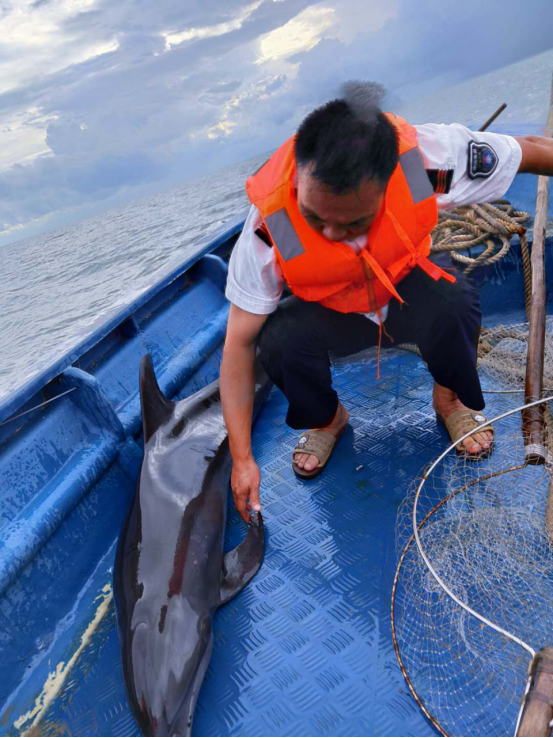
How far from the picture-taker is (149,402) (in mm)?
3105

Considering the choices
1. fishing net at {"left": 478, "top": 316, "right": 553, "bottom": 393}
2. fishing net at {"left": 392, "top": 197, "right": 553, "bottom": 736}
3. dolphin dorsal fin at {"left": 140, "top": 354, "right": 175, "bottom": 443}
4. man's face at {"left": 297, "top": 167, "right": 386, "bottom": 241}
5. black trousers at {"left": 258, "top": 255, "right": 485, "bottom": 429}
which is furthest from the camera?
fishing net at {"left": 478, "top": 316, "right": 553, "bottom": 393}

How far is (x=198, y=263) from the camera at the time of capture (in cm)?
471

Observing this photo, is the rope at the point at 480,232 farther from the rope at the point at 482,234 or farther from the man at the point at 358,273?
the man at the point at 358,273

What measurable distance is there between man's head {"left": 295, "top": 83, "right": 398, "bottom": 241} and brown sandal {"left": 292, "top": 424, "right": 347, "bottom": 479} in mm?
1349

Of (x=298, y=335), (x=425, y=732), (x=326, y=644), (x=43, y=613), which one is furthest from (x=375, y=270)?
(x=43, y=613)

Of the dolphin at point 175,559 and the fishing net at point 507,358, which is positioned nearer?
the dolphin at point 175,559

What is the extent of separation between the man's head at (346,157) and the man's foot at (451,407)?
1.30m

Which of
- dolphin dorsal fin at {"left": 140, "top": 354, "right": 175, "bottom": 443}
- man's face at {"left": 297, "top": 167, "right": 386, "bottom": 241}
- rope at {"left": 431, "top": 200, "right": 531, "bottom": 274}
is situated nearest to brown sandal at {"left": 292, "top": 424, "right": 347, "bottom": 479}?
dolphin dorsal fin at {"left": 140, "top": 354, "right": 175, "bottom": 443}

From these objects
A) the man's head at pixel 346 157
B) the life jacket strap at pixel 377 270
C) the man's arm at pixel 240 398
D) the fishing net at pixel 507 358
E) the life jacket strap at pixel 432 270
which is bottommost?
the fishing net at pixel 507 358

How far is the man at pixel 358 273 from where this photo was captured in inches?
91.3

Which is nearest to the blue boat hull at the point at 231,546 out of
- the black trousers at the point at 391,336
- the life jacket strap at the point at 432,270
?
the black trousers at the point at 391,336

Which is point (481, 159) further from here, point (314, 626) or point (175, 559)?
point (175, 559)

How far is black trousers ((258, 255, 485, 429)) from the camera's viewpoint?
254cm

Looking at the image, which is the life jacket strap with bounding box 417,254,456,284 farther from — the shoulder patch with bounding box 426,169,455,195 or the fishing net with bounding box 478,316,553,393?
the fishing net with bounding box 478,316,553,393
